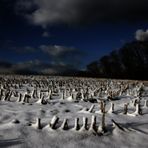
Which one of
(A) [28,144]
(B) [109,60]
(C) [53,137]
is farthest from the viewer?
(B) [109,60]

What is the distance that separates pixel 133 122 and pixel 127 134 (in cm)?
133

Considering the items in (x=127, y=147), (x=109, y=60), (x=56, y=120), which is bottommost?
(x=127, y=147)

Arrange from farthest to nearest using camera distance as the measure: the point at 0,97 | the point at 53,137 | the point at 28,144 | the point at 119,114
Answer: the point at 0,97, the point at 119,114, the point at 53,137, the point at 28,144

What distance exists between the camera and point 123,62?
234 ft

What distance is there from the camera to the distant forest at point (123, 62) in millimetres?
67800

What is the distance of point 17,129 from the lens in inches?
299

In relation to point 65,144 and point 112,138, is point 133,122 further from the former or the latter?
point 65,144

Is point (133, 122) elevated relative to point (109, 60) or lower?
lower

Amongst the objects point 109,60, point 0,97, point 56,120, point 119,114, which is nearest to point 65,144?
point 56,120

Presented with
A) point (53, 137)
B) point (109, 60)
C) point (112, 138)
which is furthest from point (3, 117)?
point (109, 60)

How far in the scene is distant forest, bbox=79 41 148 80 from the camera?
2669 inches

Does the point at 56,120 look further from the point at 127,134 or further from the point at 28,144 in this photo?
the point at 127,134

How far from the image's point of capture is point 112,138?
299 inches

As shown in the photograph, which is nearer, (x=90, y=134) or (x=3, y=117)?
(x=90, y=134)
